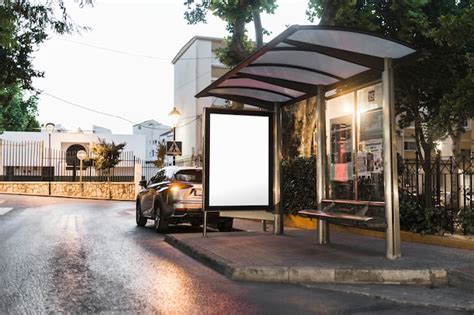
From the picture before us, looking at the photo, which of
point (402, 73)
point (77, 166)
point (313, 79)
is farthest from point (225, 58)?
point (77, 166)

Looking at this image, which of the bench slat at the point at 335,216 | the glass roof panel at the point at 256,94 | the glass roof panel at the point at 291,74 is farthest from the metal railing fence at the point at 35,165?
the bench slat at the point at 335,216

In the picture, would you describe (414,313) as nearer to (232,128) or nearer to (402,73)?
(232,128)

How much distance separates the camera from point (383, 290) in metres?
6.12

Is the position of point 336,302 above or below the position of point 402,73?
below

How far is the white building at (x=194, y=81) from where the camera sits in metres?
41.8

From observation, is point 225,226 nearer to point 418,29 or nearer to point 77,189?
point 418,29

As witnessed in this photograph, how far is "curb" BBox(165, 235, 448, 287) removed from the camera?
21.3 feet

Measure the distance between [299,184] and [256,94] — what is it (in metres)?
3.17

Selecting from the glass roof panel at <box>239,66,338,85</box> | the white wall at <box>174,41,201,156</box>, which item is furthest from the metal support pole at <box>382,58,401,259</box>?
the white wall at <box>174,41,201,156</box>

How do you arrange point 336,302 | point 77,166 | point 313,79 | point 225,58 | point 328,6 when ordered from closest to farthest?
point 336,302
point 313,79
point 328,6
point 225,58
point 77,166

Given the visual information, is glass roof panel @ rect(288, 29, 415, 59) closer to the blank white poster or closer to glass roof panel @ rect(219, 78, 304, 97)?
glass roof panel @ rect(219, 78, 304, 97)

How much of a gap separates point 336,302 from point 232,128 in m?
5.46

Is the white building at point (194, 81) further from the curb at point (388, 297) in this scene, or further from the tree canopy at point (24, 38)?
the curb at point (388, 297)

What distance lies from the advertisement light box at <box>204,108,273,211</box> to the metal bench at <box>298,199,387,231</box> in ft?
5.65
